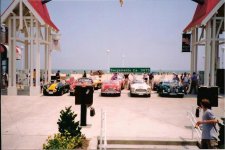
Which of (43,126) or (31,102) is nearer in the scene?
(43,126)

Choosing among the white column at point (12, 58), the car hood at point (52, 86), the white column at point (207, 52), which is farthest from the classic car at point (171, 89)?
the white column at point (12, 58)

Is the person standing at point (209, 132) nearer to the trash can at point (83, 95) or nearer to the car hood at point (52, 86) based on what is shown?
the trash can at point (83, 95)

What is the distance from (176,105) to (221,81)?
29.6 feet

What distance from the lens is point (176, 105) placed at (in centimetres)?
1872

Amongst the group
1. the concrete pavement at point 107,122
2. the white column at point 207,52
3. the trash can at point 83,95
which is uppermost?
the white column at point 207,52

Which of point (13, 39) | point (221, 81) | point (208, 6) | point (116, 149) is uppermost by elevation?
point (208, 6)

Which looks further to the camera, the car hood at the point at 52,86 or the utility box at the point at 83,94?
the car hood at the point at 52,86

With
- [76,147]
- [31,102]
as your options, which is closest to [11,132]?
[76,147]

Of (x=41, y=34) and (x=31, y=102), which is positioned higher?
(x=41, y=34)

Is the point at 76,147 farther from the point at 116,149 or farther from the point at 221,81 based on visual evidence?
the point at 221,81

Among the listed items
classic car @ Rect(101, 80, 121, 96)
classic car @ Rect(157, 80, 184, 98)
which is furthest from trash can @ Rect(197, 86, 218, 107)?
classic car @ Rect(101, 80, 121, 96)

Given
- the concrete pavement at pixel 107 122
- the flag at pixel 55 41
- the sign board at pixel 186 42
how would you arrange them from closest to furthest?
the concrete pavement at pixel 107 122 → the sign board at pixel 186 42 → the flag at pixel 55 41

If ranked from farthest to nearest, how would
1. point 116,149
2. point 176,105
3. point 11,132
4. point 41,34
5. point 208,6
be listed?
point 41,34
point 208,6
point 176,105
point 11,132
point 116,149

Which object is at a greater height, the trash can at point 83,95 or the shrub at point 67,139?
the trash can at point 83,95
